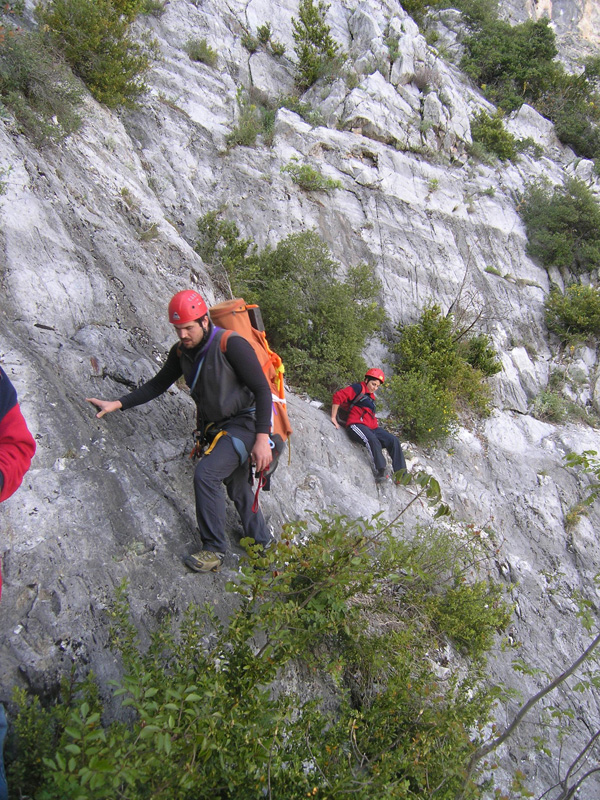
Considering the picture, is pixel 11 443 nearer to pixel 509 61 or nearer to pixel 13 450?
pixel 13 450

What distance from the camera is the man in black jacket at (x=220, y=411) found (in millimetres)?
3828

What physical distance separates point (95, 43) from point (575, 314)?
11619mm

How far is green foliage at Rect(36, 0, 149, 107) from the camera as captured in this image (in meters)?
8.62

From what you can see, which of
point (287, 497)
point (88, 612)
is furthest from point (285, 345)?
point (88, 612)

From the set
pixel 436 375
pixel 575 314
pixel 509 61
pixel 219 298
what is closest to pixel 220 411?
pixel 219 298

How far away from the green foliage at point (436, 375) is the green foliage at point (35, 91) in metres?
6.36

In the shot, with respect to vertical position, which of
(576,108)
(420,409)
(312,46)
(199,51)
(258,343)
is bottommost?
(420,409)

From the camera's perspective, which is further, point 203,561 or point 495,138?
point 495,138

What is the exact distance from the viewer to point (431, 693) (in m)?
3.72

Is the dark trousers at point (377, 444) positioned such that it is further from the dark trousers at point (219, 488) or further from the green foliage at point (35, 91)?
the green foliage at point (35, 91)

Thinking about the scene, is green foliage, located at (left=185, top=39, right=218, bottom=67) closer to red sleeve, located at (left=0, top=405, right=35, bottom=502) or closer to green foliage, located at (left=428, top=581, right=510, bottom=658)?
red sleeve, located at (left=0, top=405, right=35, bottom=502)

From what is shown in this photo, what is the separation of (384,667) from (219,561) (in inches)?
61.1

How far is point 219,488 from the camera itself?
3.89 meters

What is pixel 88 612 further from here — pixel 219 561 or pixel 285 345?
pixel 285 345
